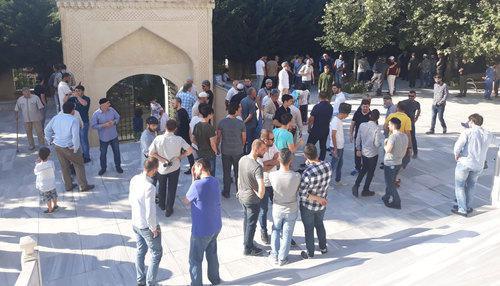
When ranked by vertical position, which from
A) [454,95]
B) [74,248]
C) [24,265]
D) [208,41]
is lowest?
[74,248]

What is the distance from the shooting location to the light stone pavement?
5664mm

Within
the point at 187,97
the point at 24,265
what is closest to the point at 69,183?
the point at 187,97

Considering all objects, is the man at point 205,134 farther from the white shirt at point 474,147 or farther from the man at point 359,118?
the white shirt at point 474,147

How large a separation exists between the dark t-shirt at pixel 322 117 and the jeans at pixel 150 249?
4.41 metres

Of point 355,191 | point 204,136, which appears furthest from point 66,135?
point 355,191

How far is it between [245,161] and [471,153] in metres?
3.51

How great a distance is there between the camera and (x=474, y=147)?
23.0 ft

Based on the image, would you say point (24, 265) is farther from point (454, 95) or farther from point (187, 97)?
point (454, 95)

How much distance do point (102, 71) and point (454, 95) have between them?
12.3m

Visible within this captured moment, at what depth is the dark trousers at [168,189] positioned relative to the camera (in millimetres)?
7328

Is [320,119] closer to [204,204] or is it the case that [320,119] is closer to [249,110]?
[249,110]

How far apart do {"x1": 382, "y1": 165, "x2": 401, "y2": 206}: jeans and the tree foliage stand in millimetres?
15057

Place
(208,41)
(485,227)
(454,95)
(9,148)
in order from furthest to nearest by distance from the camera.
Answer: (454,95) → (208,41) → (9,148) → (485,227)

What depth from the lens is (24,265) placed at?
477 cm
